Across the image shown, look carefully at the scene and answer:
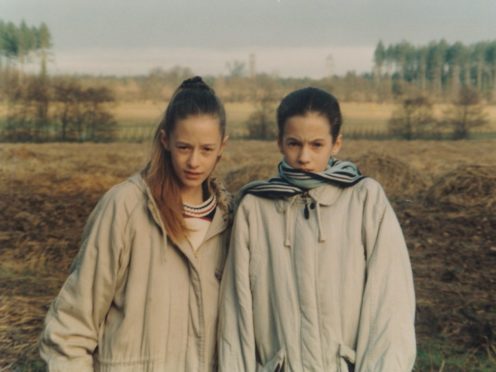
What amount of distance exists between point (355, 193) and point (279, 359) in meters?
0.51

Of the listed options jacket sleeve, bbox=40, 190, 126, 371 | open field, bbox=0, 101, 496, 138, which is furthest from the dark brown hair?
open field, bbox=0, 101, 496, 138

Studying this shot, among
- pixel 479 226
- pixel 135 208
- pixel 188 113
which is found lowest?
pixel 479 226

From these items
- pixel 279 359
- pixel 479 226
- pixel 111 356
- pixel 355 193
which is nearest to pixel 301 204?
pixel 355 193

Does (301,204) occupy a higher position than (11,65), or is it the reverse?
(11,65)

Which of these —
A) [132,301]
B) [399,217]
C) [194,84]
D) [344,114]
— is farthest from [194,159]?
[344,114]

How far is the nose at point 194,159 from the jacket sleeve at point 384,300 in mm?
520

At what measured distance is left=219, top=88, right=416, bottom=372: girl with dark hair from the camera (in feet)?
7.04

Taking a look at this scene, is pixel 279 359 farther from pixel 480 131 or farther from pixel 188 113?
pixel 480 131

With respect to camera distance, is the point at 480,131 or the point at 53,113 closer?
the point at 480,131

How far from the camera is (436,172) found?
24.2ft

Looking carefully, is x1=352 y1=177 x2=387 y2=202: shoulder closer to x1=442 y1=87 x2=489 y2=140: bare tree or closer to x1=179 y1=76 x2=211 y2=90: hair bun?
x1=179 y1=76 x2=211 y2=90: hair bun

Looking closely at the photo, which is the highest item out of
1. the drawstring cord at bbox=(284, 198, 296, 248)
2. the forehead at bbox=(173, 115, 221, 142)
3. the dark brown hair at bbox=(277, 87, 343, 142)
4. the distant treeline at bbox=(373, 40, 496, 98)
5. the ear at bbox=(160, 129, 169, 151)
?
the distant treeline at bbox=(373, 40, 496, 98)

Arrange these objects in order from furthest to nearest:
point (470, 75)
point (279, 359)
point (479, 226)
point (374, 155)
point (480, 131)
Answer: point (470, 75), point (480, 131), point (374, 155), point (479, 226), point (279, 359)

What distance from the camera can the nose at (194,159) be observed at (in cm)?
232
